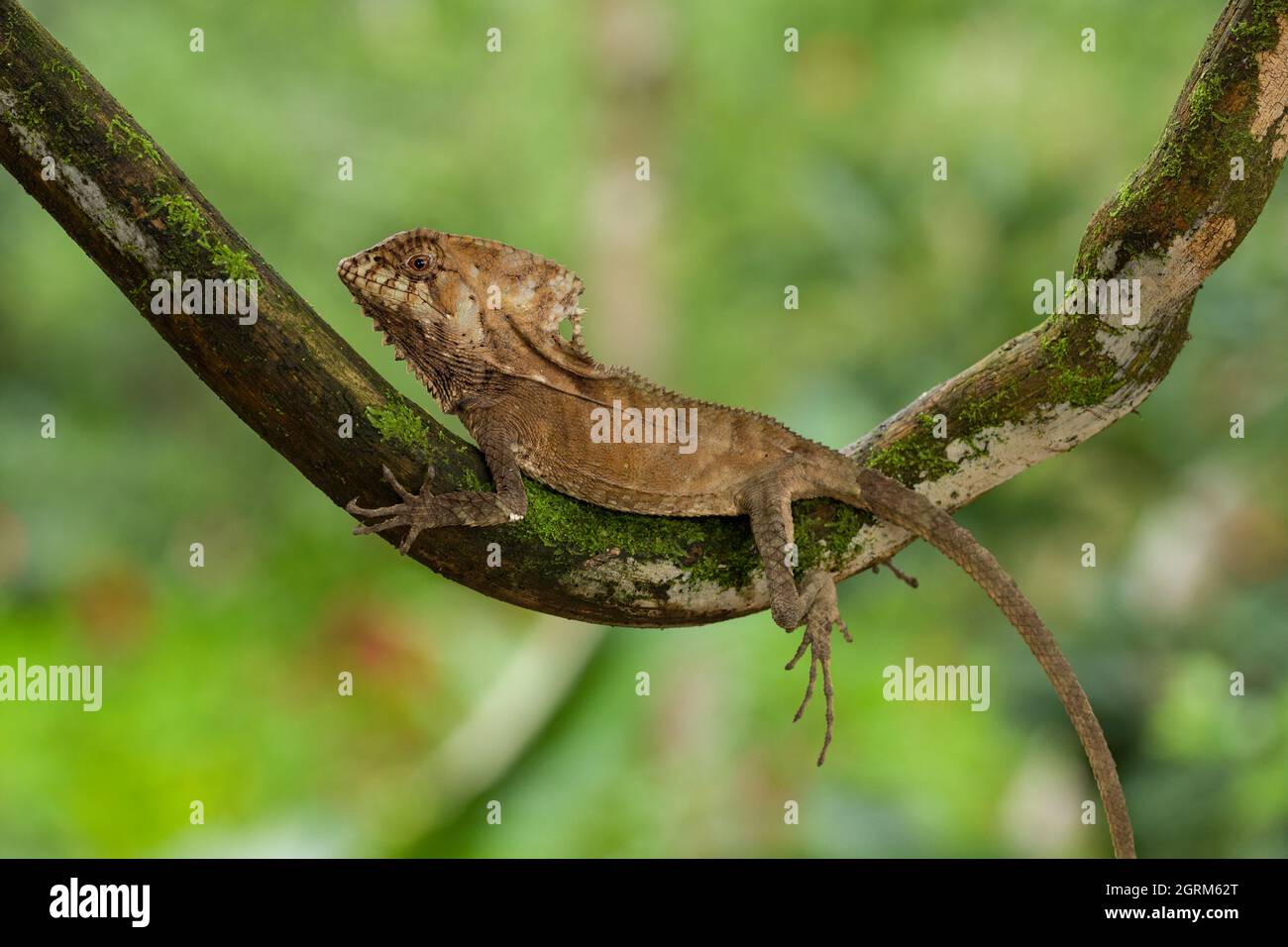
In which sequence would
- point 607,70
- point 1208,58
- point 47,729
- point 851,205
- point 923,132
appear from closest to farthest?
point 1208,58
point 851,205
point 47,729
point 923,132
point 607,70

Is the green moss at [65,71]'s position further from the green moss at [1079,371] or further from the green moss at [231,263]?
the green moss at [1079,371]

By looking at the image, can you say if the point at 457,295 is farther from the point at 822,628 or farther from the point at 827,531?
the point at 822,628

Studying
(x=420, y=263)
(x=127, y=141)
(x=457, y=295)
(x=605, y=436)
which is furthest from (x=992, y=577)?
(x=127, y=141)

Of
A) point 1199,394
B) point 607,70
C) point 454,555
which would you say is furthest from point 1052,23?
point 454,555

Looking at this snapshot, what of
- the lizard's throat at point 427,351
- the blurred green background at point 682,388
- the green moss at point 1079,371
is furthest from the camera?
the blurred green background at point 682,388

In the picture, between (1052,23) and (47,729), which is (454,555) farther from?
(1052,23)

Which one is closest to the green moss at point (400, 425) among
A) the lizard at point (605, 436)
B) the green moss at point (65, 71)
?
the lizard at point (605, 436)

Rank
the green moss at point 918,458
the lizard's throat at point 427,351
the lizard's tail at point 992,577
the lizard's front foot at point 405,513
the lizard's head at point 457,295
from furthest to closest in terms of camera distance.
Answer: the lizard's throat at point 427,351
the lizard's head at point 457,295
the green moss at point 918,458
the lizard's tail at point 992,577
the lizard's front foot at point 405,513
